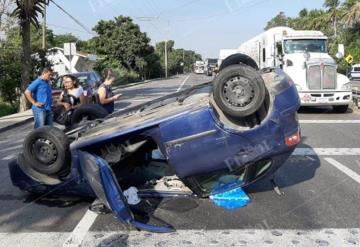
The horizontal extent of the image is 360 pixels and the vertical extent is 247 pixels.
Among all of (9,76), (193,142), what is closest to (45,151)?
(193,142)

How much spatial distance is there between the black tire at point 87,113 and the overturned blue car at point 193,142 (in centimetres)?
184

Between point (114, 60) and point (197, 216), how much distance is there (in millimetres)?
54963

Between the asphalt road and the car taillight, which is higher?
the car taillight

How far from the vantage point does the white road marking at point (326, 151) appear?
8.90m

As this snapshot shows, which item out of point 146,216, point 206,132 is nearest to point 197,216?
point 146,216

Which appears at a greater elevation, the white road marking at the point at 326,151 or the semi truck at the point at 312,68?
the semi truck at the point at 312,68

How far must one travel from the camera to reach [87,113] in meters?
7.86

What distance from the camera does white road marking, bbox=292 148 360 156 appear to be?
890 cm

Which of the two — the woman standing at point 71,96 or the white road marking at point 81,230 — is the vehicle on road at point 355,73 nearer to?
the woman standing at point 71,96

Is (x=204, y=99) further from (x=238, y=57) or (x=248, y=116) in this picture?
(x=238, y=57)

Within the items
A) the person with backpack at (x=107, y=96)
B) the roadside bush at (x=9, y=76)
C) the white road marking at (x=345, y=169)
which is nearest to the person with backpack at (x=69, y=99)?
the person with backpack at (x=107, y=96)

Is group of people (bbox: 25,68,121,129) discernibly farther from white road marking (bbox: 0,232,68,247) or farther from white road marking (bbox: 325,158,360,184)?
white road marking (bbox: 0,232,68,247)

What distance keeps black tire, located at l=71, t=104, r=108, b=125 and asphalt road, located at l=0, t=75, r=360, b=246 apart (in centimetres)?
137

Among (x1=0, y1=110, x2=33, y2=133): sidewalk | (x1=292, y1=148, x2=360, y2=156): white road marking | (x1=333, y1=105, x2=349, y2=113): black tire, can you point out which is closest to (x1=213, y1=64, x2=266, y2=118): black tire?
(x1=292, y1=148, x2=360, y2=156): white road marking
